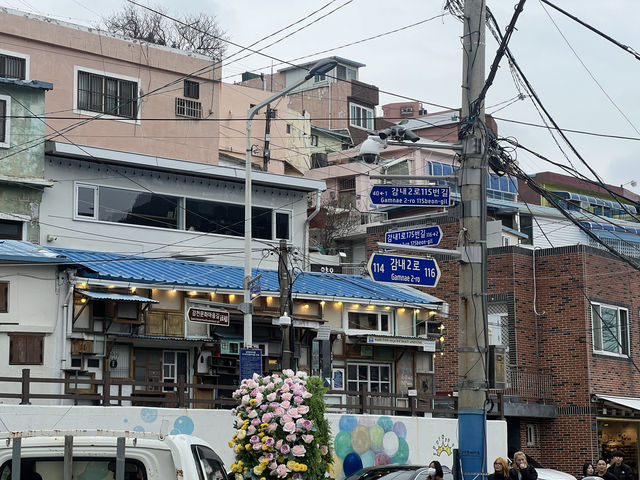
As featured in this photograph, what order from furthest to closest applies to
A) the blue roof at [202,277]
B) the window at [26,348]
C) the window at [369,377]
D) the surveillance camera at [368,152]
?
the window at [369,377] < the blue roof at [202,277] < the window at [26,348] < the surveillance camera at [368,152]

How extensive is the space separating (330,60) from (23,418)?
1009 centimetres

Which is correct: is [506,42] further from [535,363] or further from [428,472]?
[535,363]

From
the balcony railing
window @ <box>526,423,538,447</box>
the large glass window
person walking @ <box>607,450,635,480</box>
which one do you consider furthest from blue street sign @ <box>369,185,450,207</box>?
window @ <box>526,423,538,447</box>

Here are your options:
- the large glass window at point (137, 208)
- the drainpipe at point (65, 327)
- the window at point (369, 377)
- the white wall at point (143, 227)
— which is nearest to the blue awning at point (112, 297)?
the drainpipe at point (65, 327)

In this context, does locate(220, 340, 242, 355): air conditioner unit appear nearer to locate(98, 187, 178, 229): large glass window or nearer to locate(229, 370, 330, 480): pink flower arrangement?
locate(98, 187, 178, 229): large glass window

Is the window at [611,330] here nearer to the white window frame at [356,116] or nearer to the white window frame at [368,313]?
the white window frame at [368,313]

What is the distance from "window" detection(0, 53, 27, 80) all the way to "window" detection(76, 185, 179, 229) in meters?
6.39

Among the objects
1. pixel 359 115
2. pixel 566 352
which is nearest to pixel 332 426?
pixel 566 352

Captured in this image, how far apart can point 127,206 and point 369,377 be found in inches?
344

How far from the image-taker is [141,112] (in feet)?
121

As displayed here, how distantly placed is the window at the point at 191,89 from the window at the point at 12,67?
20.6 feet

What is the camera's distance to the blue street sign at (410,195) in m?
15.2

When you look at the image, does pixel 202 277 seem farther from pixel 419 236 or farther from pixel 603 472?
pixel 419 236

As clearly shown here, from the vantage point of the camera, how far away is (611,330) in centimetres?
3709
